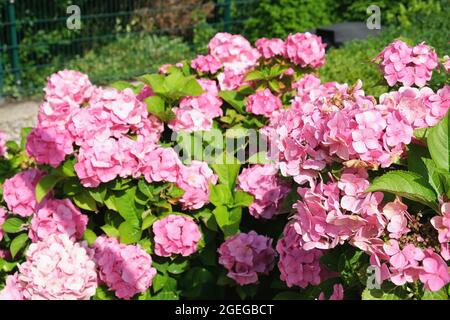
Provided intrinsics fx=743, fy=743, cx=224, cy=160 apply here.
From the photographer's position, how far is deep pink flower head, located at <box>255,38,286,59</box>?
3.14m

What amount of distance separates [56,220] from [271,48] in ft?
3.86

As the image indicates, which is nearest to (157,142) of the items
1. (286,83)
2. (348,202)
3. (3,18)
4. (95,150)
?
(95,150)

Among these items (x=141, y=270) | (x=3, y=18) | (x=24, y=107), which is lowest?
(x=24, y=107)

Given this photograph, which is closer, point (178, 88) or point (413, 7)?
point (178, 88)

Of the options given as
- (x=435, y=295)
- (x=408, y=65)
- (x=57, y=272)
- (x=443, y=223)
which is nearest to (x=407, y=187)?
(x=443, y=223)

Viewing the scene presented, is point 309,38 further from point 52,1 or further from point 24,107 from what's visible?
point 52,1

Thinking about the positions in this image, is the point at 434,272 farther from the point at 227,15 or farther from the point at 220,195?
the point at 227,15

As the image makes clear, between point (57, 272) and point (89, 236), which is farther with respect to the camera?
point (89, 236)

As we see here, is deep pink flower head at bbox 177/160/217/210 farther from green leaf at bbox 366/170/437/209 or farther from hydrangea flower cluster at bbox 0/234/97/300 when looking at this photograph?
green leaf at bbox 366/170/437/209

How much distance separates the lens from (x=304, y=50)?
3098 mm

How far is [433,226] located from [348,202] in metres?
0.20

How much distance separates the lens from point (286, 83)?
3.14 metres

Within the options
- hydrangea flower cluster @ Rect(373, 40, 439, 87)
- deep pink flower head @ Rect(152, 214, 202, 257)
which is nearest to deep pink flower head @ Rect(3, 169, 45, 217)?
deep pink flower head @ Rect(152, 214, 202, 257)

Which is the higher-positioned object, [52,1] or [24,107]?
[52,1]
